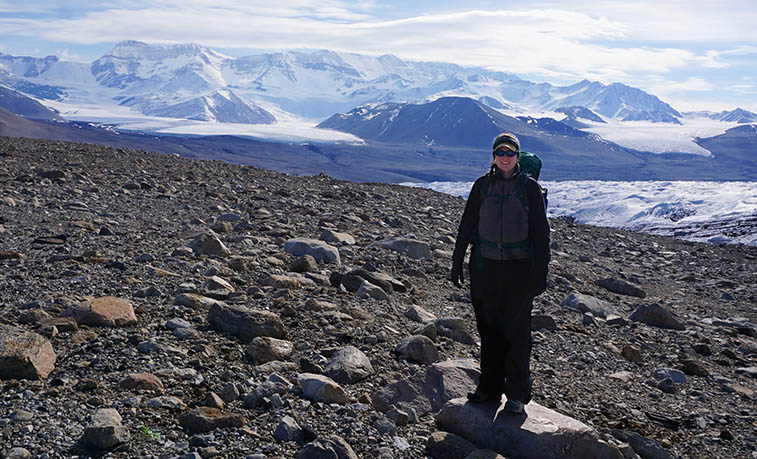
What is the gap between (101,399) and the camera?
4961 millimetres

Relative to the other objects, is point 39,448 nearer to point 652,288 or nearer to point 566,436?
point 566,436

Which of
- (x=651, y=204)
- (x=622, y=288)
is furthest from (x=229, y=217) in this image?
(x=651, y=204)

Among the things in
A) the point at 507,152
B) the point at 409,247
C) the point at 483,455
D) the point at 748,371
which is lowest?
the point at 748,371

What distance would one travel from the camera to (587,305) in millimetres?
10344

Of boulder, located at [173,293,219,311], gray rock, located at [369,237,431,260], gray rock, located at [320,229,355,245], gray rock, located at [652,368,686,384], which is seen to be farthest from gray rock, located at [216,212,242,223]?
gray rock, located at [652,368,686,384]

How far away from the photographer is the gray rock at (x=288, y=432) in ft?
16.0

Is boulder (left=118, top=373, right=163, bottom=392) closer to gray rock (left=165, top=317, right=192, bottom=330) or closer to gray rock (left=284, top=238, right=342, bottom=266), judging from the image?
gray rock (left=165, top=317, right=192, bottom=330)

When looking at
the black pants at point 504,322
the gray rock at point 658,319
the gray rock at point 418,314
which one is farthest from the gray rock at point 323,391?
the gray rock at point 658,319

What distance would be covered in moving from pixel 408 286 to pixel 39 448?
6419mm

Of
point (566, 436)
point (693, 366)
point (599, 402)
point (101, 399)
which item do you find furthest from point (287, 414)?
point (693, 366)

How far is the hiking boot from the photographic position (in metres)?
5.36

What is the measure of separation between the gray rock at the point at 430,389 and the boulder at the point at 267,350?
115 cm

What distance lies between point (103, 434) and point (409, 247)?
8307 mm

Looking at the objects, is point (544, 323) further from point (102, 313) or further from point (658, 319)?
point (102, 313)
